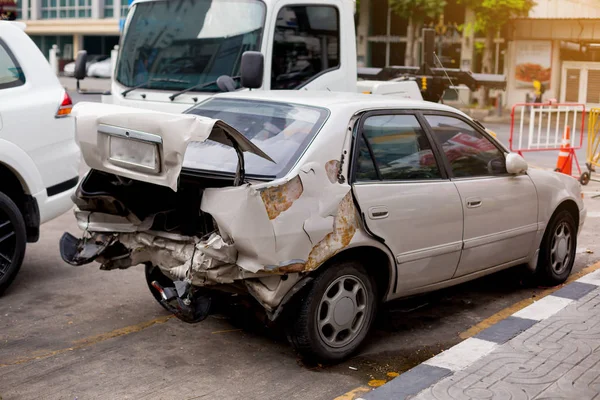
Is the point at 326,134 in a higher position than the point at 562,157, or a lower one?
higher

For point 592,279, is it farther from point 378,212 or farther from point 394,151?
point 378,212

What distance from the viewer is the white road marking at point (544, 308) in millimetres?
5551

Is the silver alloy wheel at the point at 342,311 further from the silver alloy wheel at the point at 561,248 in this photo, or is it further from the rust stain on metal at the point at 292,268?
the silver alloy wheel at the point at 561,248

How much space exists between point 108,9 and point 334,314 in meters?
47.5

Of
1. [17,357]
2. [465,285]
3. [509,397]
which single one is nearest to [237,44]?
[465,285]

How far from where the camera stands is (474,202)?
5852 mm

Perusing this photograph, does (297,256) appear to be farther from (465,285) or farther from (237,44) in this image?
(237,44)

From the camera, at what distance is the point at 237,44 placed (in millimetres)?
9242

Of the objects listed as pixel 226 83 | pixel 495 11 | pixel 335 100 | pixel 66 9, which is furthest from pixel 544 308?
pixel 66 9

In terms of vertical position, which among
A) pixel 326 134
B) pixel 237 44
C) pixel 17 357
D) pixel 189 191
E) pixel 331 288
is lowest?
pixel 17 357

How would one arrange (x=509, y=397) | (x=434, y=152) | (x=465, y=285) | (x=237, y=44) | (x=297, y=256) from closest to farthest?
(x=509, y=397), (x=297, y=256), (x=434, y=152), (x=465, y=285), (x=237, y=44)

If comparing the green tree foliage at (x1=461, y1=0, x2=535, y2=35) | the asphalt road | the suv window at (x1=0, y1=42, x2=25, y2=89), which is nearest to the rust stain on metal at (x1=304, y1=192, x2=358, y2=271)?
the asphalt road

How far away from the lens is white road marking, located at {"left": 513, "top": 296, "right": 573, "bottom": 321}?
555 centimetres

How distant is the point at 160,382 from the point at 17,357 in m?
1.01
